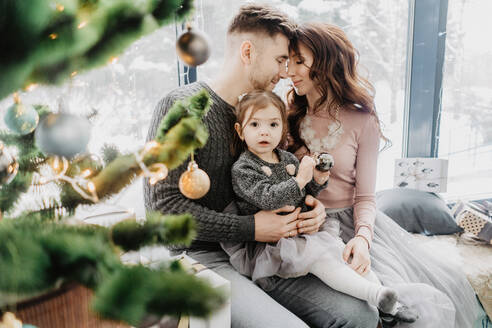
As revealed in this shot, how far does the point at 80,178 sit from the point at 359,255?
1.05 meters

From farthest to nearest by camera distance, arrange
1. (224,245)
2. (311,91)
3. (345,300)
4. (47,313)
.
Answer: (311,91) → (224,245) → (345,300) → (47,313)

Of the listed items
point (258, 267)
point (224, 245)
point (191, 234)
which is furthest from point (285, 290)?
point (191, 234)

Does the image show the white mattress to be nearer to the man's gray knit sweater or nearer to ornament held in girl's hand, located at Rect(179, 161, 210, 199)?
the man's gray knit sweater

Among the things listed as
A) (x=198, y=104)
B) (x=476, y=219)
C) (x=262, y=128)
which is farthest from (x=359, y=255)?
(x=476, y=219)

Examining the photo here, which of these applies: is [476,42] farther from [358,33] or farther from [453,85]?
[358,33]

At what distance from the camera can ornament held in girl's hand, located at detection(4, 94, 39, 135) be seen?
1.84 feet

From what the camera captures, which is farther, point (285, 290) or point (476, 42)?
point (476, 42)

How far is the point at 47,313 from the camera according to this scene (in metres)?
0.52

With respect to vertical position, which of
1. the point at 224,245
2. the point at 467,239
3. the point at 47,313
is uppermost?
the point at 47,313

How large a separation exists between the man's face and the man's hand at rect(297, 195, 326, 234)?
1.71ft

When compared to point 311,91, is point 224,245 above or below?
below

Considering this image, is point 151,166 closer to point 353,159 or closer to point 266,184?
point 266,184

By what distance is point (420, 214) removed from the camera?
2.19 meters

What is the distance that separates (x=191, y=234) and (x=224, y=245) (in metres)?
0.85
